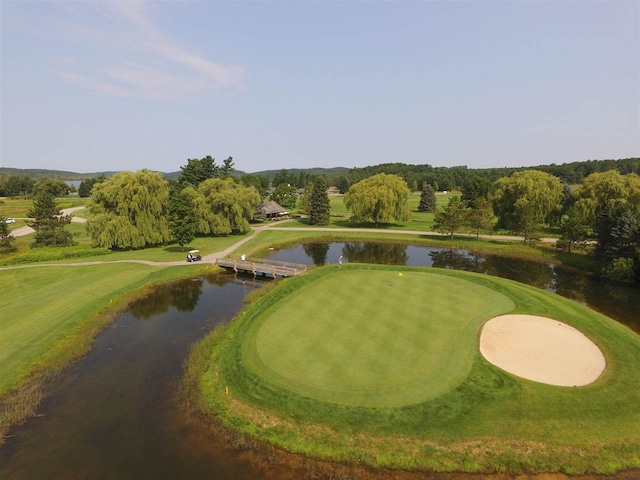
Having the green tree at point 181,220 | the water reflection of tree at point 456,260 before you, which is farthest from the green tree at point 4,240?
the water reflection of tree at point 456,260

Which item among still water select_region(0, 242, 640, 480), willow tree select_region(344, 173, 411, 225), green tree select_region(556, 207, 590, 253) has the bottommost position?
still water select_region(0, 242, 640, 480)

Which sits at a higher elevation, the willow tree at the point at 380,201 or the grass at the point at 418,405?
the willow tree at the point at 380,201

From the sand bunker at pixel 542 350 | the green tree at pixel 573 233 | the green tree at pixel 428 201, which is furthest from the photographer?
the green tree at pixel 428 201

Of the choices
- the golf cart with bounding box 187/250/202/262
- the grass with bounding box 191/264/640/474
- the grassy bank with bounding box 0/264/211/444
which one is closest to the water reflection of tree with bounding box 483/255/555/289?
the grass with bounding box 191/264/640/474

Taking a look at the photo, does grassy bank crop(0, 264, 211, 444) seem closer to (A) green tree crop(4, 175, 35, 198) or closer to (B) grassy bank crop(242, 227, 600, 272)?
(B) grassy bank crop(242, 227, 600, 272)

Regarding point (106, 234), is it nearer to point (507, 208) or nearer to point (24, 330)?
point (24, 330)

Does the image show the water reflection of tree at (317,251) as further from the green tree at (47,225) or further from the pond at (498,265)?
the green tree at (47,225)

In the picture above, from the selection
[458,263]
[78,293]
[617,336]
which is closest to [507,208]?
[458,263]
